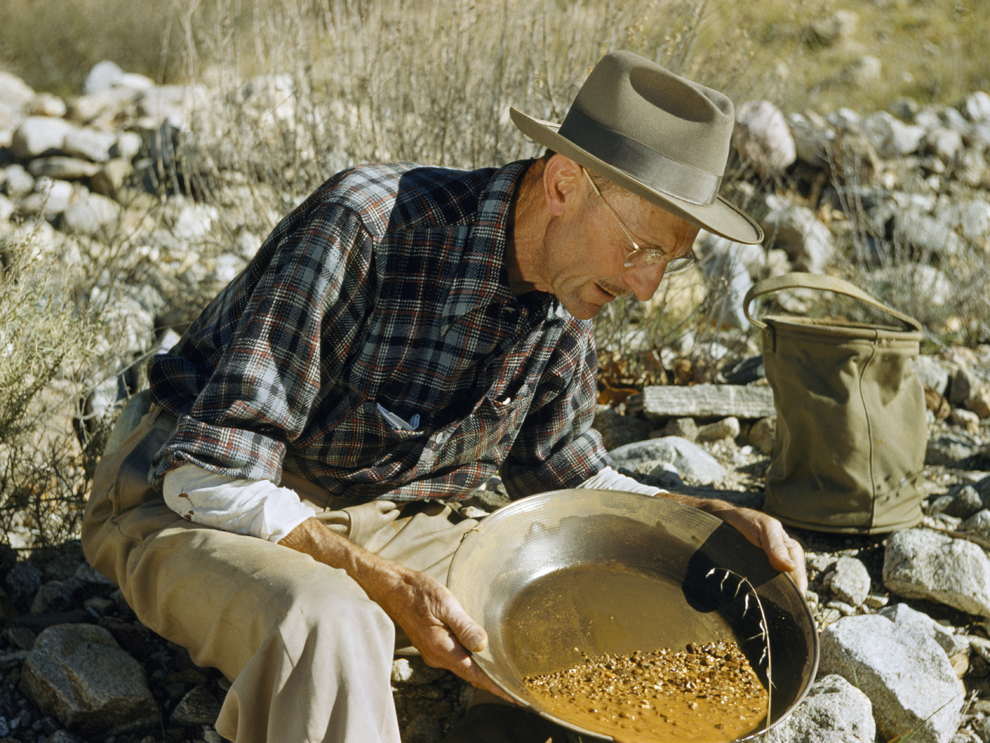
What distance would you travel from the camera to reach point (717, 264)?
4793 mm

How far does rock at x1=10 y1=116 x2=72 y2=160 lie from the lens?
634 centimetres

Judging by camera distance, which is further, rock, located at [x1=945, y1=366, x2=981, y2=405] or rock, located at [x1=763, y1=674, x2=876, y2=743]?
rock, located at [x1=945, y1=366, x2=981, y2=405]

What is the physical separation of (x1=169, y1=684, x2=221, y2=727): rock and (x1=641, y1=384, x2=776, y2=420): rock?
2.38m

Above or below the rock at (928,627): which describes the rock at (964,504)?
below

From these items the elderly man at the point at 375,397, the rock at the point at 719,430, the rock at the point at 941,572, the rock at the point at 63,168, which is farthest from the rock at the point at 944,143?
the rock at the point at 63,168

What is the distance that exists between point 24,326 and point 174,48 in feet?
20.9

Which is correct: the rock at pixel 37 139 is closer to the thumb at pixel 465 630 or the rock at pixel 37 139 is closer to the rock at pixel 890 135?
the thumb at pixel 465 630

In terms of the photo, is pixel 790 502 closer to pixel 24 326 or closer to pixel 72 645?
pixel 72 645

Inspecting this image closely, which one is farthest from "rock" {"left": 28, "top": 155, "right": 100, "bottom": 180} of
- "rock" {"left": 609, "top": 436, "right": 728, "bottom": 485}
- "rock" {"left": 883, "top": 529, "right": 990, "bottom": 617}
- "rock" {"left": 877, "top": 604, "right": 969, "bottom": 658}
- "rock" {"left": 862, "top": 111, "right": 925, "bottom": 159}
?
"rock" {"left": 862, "top": 111, "right": 925, "bottom": 159}

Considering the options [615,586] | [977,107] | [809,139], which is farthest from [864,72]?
[615,586]

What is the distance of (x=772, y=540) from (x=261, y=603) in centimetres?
130

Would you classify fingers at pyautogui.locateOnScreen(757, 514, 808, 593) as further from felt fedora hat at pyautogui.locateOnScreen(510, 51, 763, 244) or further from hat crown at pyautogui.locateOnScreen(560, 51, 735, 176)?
hat crown at pyautogui.locateOnScreen(560, 51, 735, 176)

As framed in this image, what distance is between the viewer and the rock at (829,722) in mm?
2227

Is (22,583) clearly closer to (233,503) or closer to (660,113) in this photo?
(233,503)
